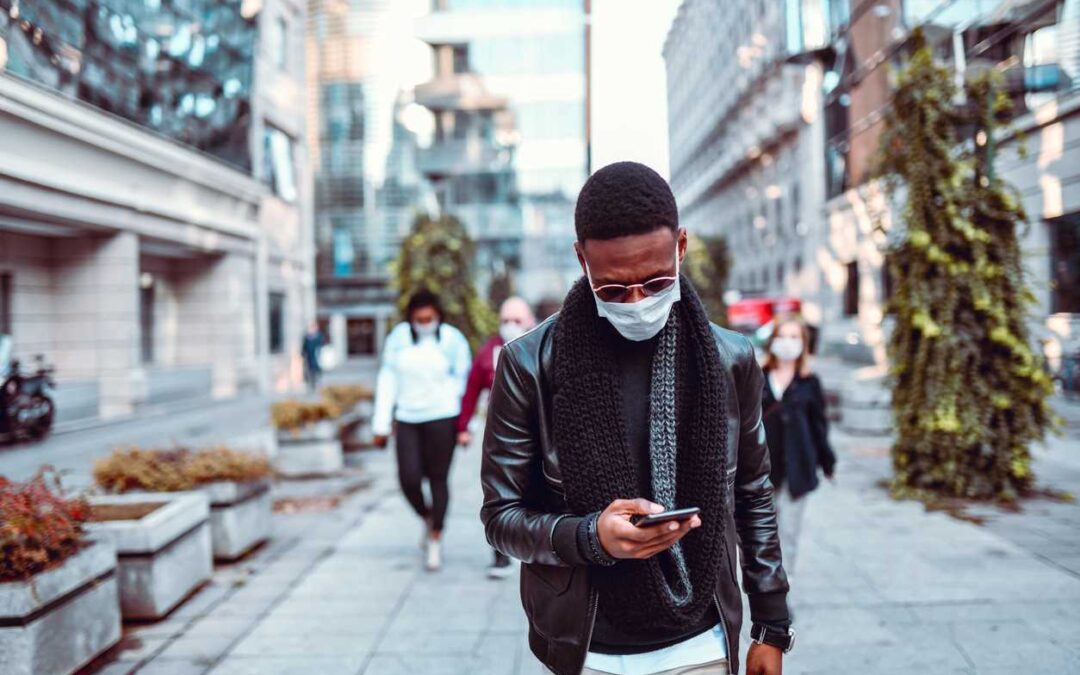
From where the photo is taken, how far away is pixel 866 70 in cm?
2255

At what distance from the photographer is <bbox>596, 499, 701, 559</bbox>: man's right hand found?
1578mm

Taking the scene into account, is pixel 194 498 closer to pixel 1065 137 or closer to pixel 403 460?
pixel 403 460

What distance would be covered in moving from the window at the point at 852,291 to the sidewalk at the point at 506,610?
2161 centimetres

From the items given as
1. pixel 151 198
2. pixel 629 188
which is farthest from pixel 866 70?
pixel 629 188

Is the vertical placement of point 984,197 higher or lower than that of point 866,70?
lower

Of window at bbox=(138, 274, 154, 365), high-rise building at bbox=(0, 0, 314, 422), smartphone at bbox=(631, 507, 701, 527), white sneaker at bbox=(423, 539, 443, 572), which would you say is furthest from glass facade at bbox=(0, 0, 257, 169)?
smartphone at bbox=(631, 507, 701, 527)

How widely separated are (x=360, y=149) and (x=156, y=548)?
147ft

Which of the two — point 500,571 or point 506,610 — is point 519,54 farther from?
point 506,610

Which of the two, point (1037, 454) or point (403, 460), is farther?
point (1037, 454)

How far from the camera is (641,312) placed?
178cm

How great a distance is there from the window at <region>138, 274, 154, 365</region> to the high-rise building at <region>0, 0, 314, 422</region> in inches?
2.1

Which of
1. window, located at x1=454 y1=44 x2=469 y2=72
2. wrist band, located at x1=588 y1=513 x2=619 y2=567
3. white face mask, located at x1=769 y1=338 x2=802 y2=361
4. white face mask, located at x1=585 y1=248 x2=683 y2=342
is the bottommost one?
wrist band, located at x1=588 y1=513 x2=619 y2=567

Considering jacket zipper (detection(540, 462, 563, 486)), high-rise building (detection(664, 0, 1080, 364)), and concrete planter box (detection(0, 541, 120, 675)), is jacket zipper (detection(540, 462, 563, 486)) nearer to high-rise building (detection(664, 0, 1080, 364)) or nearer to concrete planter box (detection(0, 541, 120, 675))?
high-rise building (detection(664, 0, 1080, 364))

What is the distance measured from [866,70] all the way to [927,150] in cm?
1718
